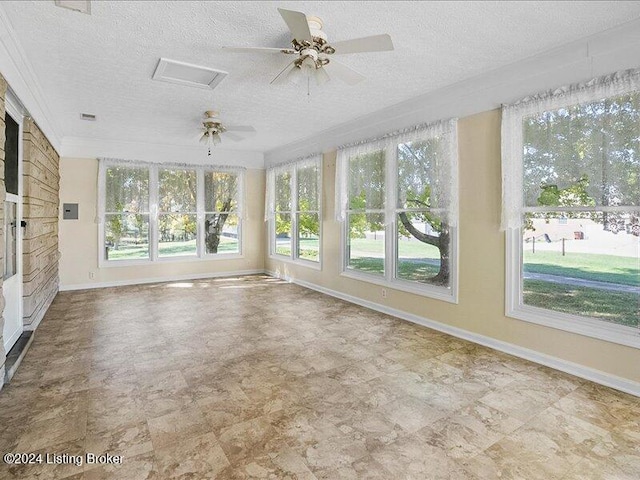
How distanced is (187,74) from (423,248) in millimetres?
3287

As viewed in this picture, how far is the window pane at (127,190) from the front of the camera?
22.2ft

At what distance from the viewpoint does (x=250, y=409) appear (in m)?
2.48

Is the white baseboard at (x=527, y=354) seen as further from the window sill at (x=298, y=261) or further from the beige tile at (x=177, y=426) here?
the beige tile at (x=177, y=426)

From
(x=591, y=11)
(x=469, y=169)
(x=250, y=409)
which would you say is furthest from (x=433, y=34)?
(x=250, y=409)

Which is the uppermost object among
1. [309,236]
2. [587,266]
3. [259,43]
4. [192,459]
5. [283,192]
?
[259,43]

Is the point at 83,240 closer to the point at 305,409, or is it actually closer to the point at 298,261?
the point at 298,261

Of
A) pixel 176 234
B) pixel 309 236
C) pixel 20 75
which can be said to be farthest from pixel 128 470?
pixel 176 234

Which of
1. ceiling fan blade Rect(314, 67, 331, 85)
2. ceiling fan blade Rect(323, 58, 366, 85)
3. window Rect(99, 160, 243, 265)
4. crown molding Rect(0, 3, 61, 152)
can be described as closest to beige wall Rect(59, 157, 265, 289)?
window Rect(99, 160, 243, 265)

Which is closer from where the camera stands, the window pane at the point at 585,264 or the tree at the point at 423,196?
the window pane at the point at 585,264

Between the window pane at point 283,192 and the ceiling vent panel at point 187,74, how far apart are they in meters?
3.44

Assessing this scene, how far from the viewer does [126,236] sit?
6980 millimetres

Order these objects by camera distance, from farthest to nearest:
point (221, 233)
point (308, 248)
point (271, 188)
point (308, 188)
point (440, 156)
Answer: point (221, 233), point (271, 188), point (308, 248), point (308, 188), point (440, 156)

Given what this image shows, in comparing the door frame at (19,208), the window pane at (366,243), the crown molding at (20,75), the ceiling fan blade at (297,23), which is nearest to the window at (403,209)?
the window pane at (366,243)

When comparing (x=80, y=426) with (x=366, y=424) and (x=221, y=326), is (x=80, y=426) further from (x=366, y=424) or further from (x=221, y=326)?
(x=221, y=326)
